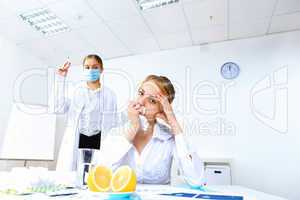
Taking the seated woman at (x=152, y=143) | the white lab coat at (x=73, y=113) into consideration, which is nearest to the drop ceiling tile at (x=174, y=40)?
the white lab coat at (x=73, y=113)

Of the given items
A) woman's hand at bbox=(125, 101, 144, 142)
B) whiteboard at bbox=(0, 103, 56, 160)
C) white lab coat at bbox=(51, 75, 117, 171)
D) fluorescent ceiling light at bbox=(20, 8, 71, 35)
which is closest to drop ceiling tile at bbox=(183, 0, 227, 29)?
white lab coat at bbox=(51, 75, 117, 171)

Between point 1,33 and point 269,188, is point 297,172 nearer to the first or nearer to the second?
point 269,188

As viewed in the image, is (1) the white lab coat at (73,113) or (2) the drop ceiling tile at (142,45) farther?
(2) the drop ceiling tile at (142,45)

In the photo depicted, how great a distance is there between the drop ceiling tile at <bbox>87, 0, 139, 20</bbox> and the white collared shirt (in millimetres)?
2047

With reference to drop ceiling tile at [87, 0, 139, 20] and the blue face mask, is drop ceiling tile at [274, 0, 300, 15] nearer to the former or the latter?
drop ceiling tile at [87, 0, 139, 20]

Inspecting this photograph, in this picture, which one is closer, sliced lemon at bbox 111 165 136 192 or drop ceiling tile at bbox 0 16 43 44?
sliced lemon at bbox 111 165 136 192

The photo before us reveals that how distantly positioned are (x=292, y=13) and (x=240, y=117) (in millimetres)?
1503

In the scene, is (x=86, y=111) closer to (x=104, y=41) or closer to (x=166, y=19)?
(x=166, y=19)

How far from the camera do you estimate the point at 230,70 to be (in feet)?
12.7

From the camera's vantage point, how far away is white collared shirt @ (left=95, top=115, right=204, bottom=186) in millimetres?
1327

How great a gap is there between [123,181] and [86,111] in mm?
1489

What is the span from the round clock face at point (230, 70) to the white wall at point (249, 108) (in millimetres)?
73

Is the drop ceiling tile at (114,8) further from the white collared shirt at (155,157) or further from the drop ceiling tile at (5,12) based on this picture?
the white collared shirt at (155,157)

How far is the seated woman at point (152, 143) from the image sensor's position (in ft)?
4.39
